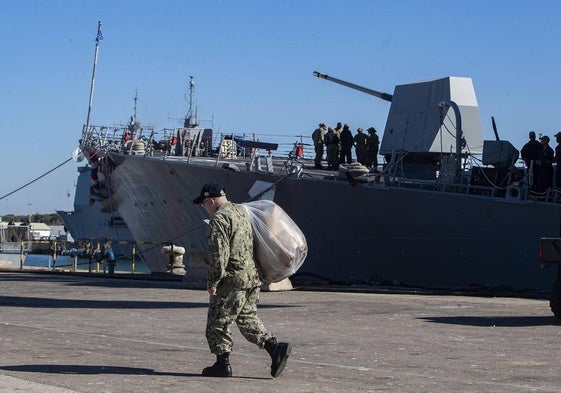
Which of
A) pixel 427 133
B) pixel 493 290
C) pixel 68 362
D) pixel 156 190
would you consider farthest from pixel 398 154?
pixel 68 362

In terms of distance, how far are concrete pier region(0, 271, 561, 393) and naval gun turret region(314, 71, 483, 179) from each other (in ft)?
24.8

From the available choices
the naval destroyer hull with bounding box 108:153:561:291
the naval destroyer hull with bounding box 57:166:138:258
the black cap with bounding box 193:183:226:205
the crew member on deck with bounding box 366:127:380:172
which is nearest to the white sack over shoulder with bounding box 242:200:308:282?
the black cap with bounding box 193:183:226:205

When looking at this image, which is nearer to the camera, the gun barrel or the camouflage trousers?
the camouflage trousers

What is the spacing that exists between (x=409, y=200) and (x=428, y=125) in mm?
3328

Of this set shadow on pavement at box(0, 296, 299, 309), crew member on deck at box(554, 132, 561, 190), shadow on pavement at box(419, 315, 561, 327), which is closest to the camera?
shadow on pavement at box(419, 315, 561, 327)

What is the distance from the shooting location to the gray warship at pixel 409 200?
21328 millimetres

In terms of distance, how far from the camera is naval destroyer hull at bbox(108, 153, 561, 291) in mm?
21109

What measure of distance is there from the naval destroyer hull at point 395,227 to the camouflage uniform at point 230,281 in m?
13.1

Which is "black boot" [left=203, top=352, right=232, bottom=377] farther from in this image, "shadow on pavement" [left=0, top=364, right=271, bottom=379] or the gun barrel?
the gun barrel

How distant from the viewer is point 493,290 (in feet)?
66.8

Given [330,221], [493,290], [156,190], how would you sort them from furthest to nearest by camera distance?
[156,190], [330,221], [493,290]

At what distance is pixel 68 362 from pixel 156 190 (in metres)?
19.5

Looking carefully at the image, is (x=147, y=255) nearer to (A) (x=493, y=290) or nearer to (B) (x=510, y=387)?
(A) (x=493, y=290)

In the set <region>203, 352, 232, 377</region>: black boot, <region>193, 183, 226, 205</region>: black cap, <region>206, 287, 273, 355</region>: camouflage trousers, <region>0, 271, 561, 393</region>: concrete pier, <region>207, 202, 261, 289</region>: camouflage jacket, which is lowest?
<region>0, 271, 561, 393</region>: concrete pier
